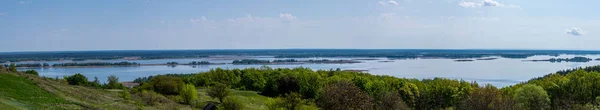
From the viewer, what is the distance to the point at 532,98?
57250 mm

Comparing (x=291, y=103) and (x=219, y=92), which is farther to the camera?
(x=219, y=92)

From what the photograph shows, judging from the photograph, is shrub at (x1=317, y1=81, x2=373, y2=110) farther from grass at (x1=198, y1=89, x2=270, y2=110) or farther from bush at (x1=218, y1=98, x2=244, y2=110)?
grass at (x1=198, y1=89, x2=270, y2=110)

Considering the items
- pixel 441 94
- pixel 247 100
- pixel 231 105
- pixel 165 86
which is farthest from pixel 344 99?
pixel 441 94

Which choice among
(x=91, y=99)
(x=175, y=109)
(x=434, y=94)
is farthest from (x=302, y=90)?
(x=91, y=99)

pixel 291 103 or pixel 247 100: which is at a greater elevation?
pixel 291 103

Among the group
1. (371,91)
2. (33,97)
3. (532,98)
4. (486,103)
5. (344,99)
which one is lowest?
(371,91)

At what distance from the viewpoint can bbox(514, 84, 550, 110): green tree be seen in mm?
56812

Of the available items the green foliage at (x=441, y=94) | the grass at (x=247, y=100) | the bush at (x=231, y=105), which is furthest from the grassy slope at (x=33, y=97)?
the green foliage at (x=441, y=94)

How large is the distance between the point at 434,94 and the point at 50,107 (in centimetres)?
5554

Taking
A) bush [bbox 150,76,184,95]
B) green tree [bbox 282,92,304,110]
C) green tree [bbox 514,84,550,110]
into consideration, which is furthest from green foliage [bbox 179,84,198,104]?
green tree [bbox 514,84,550,110]

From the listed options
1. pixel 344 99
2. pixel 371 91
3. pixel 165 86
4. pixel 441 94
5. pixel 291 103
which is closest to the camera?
pixel 344 99

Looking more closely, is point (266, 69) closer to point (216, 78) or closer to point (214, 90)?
point (216, 78)

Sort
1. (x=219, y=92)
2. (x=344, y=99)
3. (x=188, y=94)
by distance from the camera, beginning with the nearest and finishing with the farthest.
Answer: (x=344, y=99), (x=188, y=94), (x=219, y=92)

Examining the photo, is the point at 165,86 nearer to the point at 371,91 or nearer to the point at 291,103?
the point at 291,103
